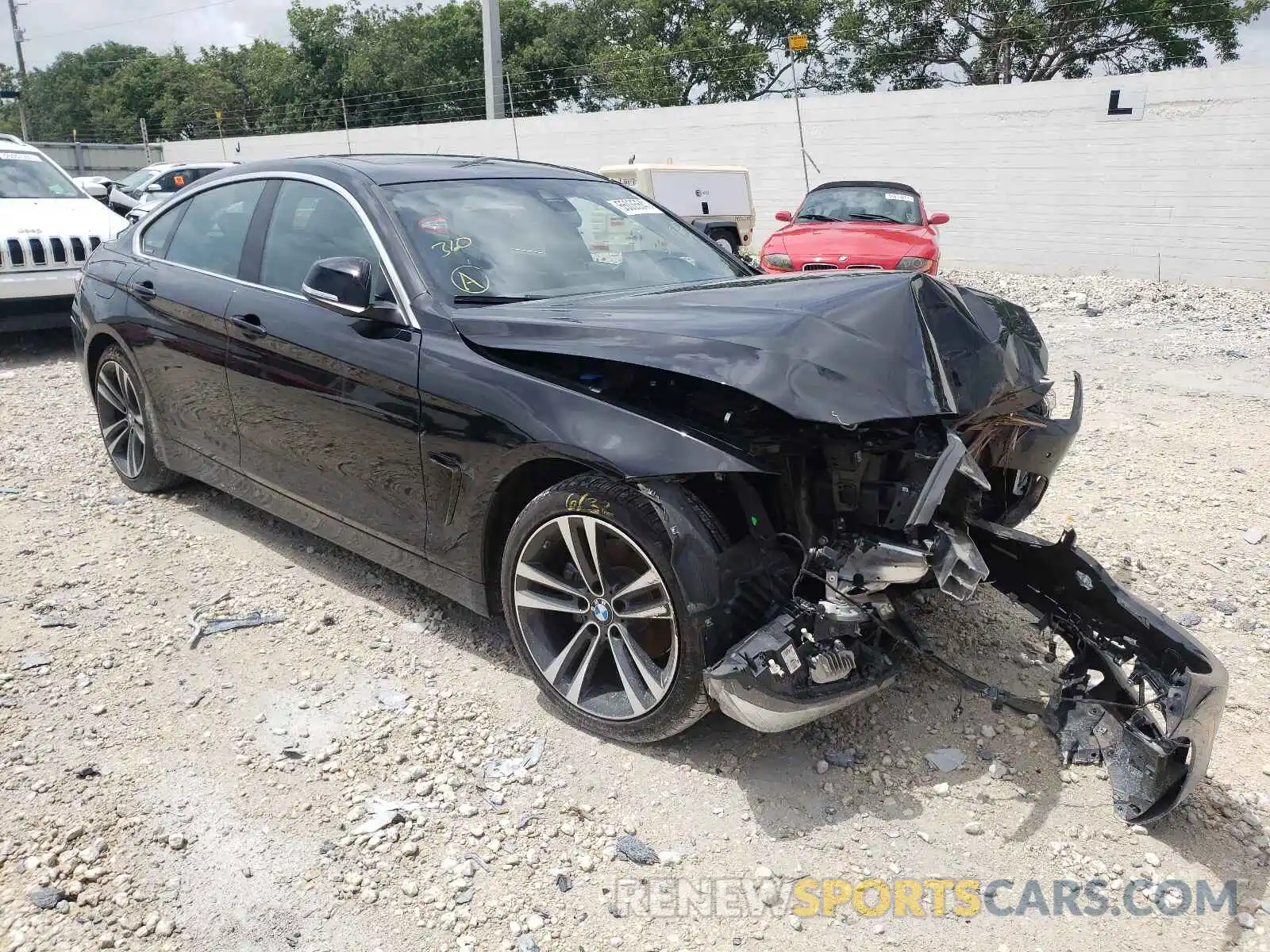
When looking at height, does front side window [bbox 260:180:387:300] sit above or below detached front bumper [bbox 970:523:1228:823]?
above

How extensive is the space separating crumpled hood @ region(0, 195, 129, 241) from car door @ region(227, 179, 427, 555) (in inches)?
214

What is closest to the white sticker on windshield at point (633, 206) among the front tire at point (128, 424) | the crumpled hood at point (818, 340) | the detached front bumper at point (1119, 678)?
the crumpled hood at point (818, 340)

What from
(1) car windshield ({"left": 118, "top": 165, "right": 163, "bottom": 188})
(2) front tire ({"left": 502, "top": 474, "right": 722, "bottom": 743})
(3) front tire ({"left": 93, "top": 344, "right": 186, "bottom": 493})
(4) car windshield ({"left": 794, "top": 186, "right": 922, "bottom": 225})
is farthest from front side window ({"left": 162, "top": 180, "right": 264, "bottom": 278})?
(1) car windshield ({"left": 118, "top": 165, "right": 163, "bottom": 188})

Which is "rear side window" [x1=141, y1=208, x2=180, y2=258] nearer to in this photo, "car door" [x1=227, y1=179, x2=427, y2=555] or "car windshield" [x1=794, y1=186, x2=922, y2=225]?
"car door" [x1=227, y1=179, x2=427, y2=555]

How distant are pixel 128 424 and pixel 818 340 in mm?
3948

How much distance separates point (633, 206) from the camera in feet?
14.0

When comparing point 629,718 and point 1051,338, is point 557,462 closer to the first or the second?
point 629,718

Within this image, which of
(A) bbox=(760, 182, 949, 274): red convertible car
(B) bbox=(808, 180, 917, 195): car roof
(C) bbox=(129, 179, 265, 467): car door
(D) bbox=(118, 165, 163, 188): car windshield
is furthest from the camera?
(D) bbox=(118, 165, 163, 188): car windshield

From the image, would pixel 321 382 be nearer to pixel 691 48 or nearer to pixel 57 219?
pixel 57 219

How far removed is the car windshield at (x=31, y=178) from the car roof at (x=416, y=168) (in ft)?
20.1

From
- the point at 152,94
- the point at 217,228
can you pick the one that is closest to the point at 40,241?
the point at 217,228

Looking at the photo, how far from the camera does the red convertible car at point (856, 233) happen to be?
10.4 m

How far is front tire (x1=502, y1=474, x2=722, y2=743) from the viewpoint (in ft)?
8.87

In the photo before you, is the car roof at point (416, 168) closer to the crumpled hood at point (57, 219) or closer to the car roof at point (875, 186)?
the crumpled hood at point (57, 219)
